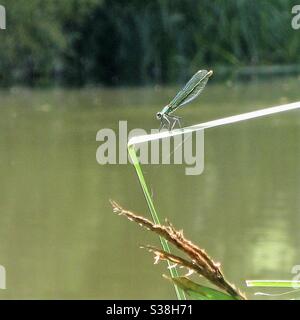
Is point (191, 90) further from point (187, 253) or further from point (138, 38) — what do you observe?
point (138, 38)

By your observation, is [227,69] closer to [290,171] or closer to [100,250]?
[290,171]

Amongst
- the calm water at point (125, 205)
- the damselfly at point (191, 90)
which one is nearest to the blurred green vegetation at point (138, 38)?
the calm water at point (125, 205)

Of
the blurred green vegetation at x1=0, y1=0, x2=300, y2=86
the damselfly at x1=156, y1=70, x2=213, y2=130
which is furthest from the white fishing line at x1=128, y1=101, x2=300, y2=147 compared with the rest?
the blurred green vegetation at x1=0, y1=0, x2=300, y2=86

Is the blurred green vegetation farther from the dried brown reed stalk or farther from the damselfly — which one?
the dried brown reed stalk

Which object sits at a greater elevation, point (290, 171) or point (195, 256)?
point (290, 171)

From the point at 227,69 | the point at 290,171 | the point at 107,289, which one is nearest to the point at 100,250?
the point at 107,289

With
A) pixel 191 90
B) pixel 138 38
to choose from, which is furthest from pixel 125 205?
pixel 138 38

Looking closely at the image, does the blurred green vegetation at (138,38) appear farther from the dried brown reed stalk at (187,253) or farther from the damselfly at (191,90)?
the dried brown reed stalk at (187,253)
